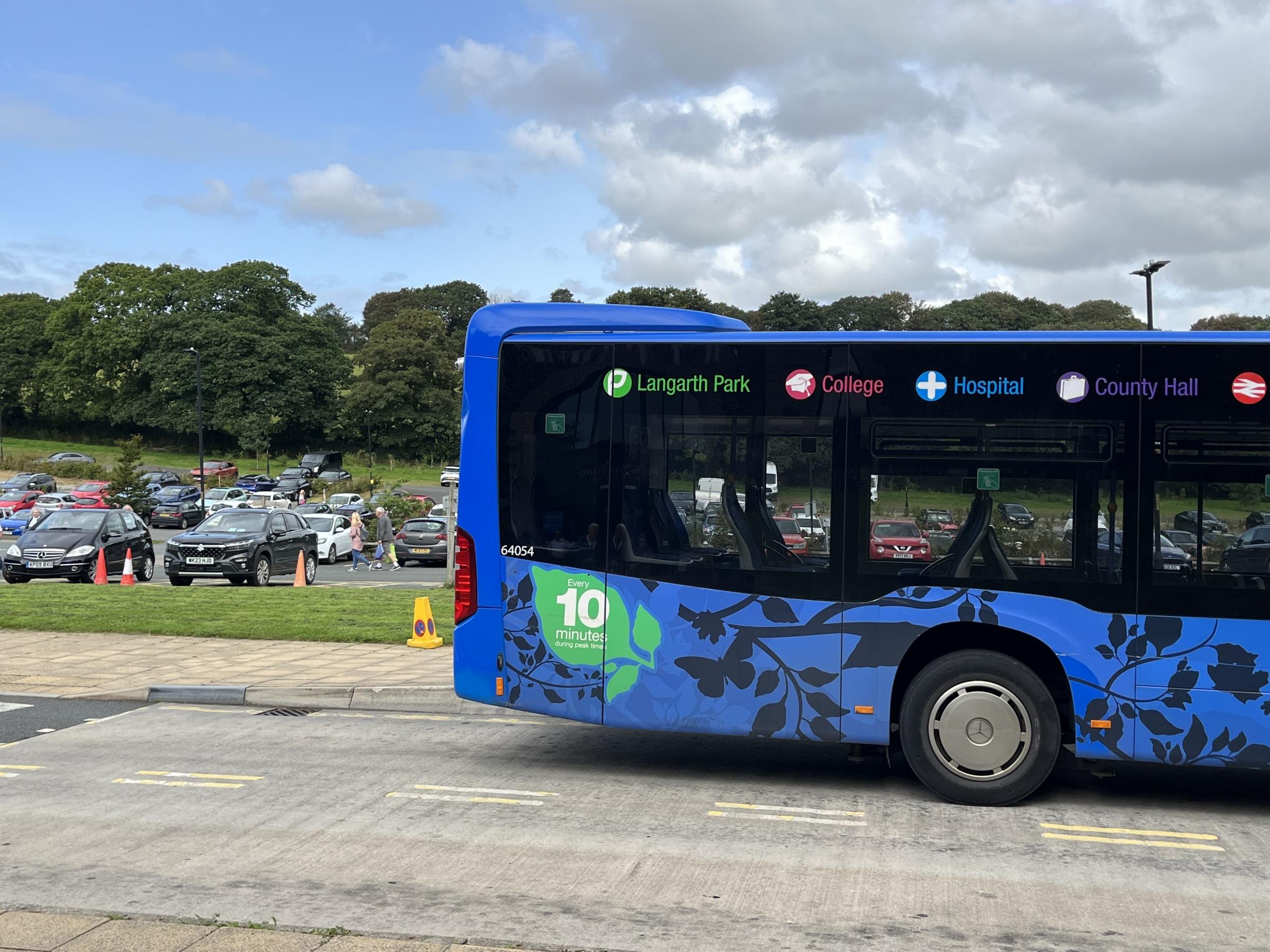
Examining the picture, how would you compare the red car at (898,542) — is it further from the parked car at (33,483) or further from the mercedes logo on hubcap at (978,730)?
the parked car at (33,483)

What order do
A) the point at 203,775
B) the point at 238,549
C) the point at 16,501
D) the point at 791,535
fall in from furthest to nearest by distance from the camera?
the point at 16,501
the point at 238,549
the point at 203,775
the point at 791,535

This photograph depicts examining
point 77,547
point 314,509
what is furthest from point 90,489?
point 77,547

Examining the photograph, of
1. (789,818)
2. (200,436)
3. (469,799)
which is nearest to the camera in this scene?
(789,818)

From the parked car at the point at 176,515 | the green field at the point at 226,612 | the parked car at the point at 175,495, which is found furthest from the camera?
the parked car at the point at 175,495

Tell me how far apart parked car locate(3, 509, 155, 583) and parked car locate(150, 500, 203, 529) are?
91.2ft

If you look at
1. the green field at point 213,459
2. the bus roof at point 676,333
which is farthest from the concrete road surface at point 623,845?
the green field at point 213,459

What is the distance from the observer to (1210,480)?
737cm

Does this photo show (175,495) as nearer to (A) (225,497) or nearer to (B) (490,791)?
(A) (225,497)

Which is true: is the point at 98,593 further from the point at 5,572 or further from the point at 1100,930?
the point at 1100,930

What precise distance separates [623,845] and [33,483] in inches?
2580

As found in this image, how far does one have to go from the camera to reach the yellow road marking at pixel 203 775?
828 cm

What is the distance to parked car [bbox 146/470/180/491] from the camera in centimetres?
6638

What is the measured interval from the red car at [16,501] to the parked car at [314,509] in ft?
41.7

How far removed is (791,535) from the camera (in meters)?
7.89
